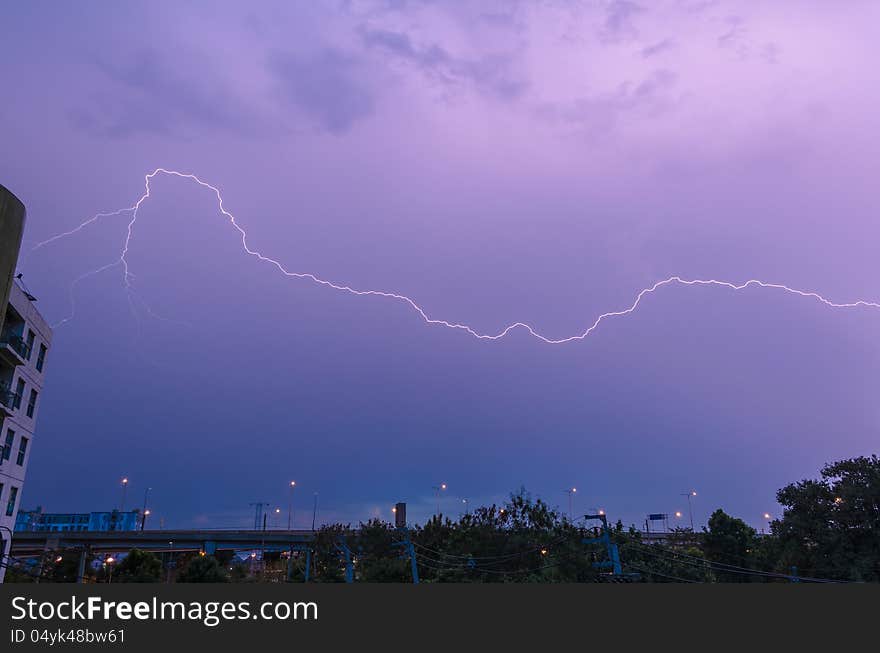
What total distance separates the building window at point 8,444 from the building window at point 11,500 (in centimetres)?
227

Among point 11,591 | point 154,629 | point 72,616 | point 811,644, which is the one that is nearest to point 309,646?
point 154,629

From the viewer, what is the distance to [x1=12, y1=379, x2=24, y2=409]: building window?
36.2m

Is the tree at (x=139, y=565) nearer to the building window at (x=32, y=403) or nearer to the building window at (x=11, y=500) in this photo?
the building window at (x=11, y=500)

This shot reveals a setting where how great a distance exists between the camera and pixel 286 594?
7098 mm

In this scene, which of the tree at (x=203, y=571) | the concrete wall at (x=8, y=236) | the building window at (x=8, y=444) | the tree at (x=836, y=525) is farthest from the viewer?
the tree at (x=203, y=571)

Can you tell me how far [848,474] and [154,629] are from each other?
38.7 m

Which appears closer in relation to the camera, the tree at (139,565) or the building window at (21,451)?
the building window at (21,451)

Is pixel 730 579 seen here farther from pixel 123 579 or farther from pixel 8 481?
pixel 8 481

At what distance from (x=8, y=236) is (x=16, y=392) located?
39.9 m

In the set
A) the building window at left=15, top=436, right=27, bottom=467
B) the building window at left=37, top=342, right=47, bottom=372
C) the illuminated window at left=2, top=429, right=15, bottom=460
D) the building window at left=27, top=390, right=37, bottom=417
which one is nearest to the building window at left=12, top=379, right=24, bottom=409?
the illuminated window at left=2, top=429, right=15, bottom=460

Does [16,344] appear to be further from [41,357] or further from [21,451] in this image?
[21,451]

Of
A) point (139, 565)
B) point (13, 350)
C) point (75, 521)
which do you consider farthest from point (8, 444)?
point (75, 521)

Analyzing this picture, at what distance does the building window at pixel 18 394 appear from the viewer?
36188 mm

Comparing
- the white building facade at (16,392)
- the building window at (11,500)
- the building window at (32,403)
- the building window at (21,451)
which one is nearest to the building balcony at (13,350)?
the white building facade at (16,392)
